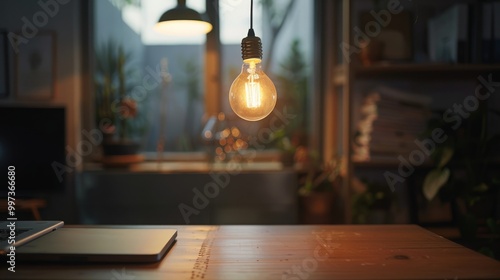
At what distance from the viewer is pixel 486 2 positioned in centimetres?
216

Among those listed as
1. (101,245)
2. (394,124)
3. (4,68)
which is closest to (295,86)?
(394,124)

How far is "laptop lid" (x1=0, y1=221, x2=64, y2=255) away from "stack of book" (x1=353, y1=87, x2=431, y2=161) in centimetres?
153

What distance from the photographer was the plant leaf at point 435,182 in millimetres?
1989

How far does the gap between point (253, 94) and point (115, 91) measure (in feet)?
5.67

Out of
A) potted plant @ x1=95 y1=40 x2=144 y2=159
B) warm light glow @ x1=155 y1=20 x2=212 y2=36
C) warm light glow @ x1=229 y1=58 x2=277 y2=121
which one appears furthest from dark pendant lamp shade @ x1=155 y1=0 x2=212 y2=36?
potted plant @ x1=95 y1=40 x2=144 y2=159

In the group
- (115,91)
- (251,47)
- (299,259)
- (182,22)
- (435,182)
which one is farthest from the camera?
(115,91)

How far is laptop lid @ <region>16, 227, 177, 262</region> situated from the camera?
0.98 meters

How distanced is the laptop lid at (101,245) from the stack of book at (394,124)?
4.37 ft

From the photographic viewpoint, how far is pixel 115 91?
2.68m

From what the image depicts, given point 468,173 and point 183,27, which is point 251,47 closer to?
point 183,27

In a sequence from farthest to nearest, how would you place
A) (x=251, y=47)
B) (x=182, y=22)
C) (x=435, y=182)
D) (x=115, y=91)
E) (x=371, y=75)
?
(x=115, y=91)
(x=371, y=75)
(x=435, y=182)
(x=182, y=22)
(x=251, y=47)

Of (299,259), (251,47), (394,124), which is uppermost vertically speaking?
(251,47)

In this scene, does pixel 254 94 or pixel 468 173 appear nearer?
pixel 254 94

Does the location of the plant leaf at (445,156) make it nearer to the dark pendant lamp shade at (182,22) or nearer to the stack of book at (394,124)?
the stack of book at (394,124)
